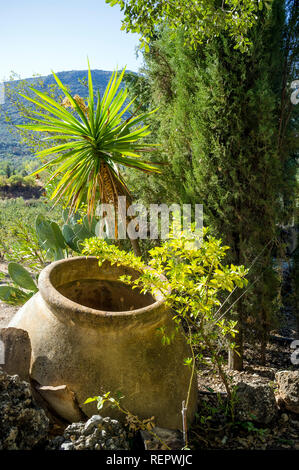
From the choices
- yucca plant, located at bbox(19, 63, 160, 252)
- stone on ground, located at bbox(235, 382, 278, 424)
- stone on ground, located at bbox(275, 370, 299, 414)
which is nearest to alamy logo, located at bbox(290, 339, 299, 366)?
stone on ground, located at bbox(275, 370, 299, 414)

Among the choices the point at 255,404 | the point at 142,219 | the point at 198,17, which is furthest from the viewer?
the point at 142,219

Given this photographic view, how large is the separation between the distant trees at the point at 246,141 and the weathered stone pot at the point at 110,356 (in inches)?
57.7

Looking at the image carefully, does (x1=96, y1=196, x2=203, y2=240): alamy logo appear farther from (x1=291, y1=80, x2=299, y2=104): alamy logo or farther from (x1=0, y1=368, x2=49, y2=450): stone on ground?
(x1=0, y1=368, x2=49, y2=450): stone on ground

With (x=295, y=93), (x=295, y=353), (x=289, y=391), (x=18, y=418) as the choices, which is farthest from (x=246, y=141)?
(x=18, y=418)

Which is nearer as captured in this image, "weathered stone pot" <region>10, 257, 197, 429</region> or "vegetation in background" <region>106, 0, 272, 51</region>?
"weathered stone pot" <region>10, 257, 197, 429</region>

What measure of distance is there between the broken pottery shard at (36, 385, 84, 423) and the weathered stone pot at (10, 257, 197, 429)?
0.15ft

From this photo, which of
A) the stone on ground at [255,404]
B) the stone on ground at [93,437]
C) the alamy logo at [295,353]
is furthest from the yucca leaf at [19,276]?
the alamy logo at [295,353]

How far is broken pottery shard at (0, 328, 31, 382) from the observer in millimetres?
2438

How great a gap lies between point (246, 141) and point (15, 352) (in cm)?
274

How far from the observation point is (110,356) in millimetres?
2365

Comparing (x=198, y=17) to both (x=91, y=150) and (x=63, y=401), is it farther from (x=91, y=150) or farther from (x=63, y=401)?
(x=63, y=401)

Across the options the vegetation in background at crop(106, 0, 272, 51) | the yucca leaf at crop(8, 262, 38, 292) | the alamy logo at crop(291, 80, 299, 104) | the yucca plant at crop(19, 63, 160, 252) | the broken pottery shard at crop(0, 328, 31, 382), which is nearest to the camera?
the broken pottery shard at crop(0, 328, 31, 382)

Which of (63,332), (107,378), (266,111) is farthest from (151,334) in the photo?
(266,111)

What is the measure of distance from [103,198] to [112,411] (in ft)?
7.30
